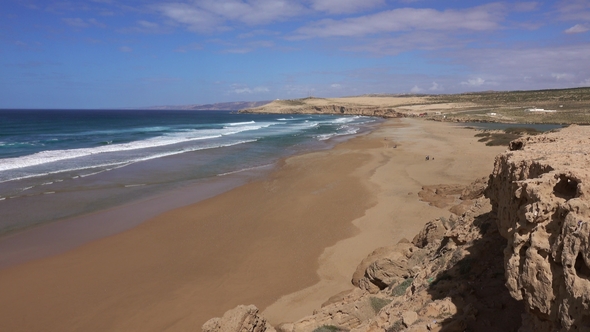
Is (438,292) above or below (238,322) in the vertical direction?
above

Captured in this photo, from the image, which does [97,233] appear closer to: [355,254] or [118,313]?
[118,313]

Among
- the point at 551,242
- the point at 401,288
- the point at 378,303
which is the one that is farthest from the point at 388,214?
the point at 551,242

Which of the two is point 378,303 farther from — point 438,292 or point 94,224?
point 94,224

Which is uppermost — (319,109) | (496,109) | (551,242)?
(319,109)

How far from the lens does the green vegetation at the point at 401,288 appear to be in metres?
6.88

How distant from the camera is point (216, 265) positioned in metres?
10.1

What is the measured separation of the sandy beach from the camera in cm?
808

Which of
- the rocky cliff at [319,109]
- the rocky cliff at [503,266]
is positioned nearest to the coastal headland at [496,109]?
the rocky cliff at [319,109]

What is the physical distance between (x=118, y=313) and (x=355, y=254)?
5.78m

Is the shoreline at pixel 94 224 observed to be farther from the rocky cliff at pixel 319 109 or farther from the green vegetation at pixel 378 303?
the rocky cliff at pixel 319 109

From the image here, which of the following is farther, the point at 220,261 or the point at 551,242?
the point at 220,261

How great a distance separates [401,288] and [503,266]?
1.83 metres

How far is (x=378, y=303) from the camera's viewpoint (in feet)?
21.9

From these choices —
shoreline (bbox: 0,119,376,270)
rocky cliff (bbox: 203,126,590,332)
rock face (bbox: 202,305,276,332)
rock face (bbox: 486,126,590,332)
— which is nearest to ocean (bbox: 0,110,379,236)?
shoreline (bbox: 0,119,376,270)
